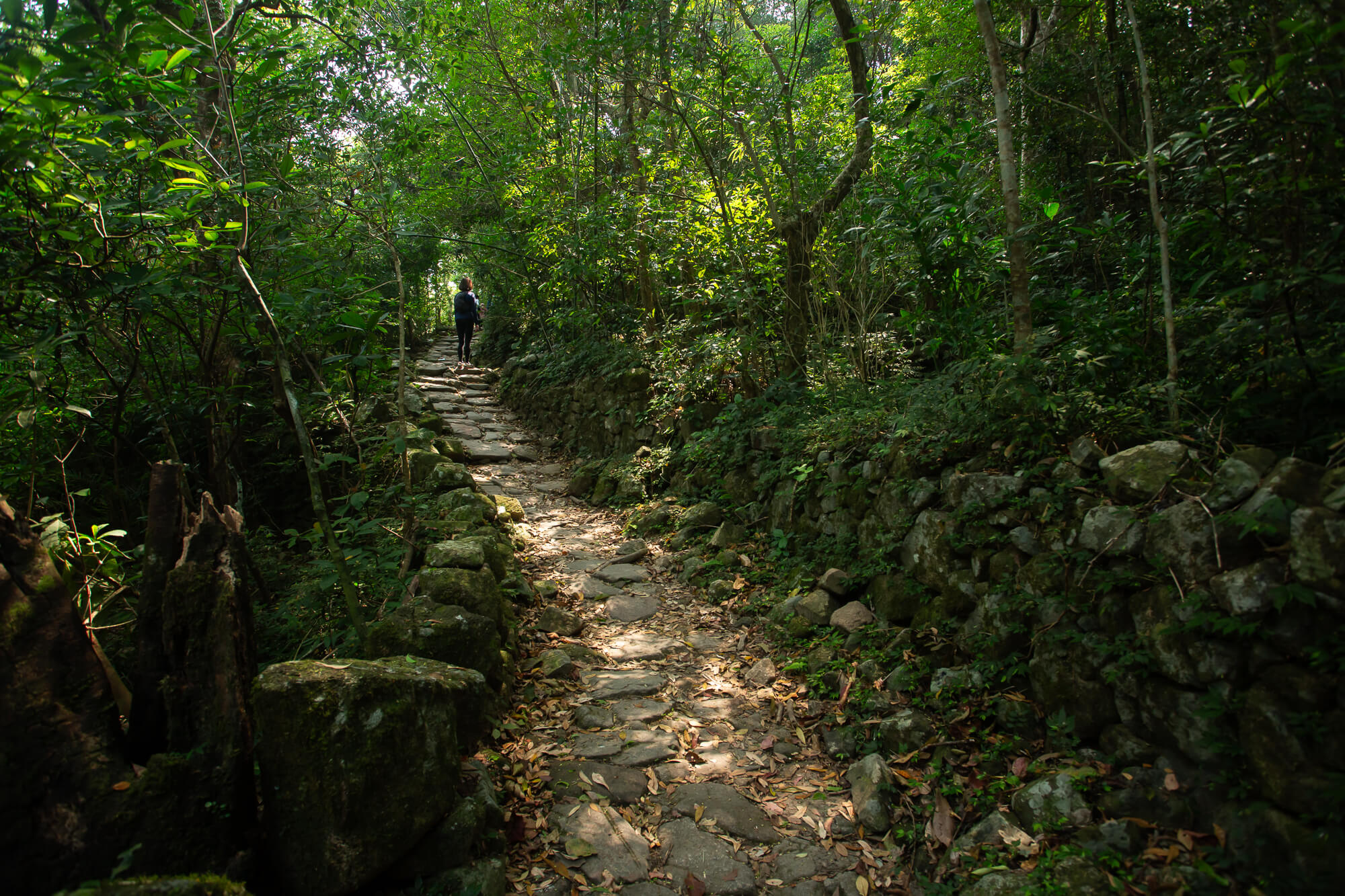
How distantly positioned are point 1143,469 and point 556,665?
3.34 meters

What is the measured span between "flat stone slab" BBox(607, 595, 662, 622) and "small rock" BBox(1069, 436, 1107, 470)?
3192mm

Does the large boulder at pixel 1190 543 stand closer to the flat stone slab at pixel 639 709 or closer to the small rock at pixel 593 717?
the flat stone slab at pixel 639 709

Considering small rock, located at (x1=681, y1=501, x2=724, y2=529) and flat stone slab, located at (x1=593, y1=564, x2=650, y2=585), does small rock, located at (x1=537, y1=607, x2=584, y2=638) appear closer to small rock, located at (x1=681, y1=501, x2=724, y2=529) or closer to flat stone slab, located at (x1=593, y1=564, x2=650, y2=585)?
flat stone slab, located at (x1=593, y1=564, x2=650, y2=585)

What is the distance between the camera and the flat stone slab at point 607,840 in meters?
2.71

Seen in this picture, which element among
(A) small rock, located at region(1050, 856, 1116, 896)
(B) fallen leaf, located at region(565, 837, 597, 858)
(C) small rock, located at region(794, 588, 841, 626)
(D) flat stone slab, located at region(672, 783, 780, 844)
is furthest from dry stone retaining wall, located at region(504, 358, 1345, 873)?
(B) fallen leaf, located at region(565, 837, 597, 858)

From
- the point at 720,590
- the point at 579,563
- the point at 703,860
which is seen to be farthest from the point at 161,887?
the point at 579,563

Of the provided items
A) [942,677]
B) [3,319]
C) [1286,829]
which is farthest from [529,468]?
[1286,829]

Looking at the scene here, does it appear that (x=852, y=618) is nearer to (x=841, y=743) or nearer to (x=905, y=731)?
(x=841, y=743)

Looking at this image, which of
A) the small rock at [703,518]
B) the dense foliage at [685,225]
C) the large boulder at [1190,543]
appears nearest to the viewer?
the large boulder at [1190,543]

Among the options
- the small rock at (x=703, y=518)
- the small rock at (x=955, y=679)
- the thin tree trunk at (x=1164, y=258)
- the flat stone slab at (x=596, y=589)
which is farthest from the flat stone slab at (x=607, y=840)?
the small rock at (x=703, y=518)

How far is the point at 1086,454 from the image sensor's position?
310cm

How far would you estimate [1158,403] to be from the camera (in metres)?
3.09

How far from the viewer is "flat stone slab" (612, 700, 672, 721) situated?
3.82m

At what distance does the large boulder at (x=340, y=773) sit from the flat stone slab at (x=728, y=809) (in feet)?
3.95
